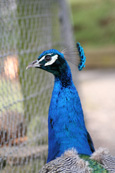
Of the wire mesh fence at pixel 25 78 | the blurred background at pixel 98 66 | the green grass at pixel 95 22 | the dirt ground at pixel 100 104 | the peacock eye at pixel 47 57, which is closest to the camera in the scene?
the peacock eye at pixel 47 57

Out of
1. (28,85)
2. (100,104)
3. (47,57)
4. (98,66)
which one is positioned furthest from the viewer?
(98,66)

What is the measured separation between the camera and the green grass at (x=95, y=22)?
30.2 ft

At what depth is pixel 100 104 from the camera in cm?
490

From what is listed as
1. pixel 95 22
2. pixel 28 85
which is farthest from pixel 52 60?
pixel 95 22

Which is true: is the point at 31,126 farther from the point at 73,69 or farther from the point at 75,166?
the point at 75,166

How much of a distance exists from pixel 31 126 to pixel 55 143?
3.22 ft

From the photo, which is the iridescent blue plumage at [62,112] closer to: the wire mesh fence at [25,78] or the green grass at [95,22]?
the wire mesh fence at [25,78]

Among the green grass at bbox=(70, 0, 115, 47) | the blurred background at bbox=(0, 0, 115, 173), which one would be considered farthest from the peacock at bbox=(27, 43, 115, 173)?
the green grass at bbox=(70, 0, 115, 47)

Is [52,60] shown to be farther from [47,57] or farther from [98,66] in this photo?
[98,66]

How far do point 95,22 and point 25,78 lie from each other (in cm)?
699

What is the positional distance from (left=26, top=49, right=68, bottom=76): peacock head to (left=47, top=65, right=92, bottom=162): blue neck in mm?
35

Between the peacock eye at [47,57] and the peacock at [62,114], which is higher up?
the peacock eye at [47,57]

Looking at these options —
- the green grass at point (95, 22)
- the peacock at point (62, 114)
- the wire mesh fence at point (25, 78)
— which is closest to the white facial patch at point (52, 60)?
the peacock at point (62, 114)

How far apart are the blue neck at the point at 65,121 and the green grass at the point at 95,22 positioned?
6.92m
